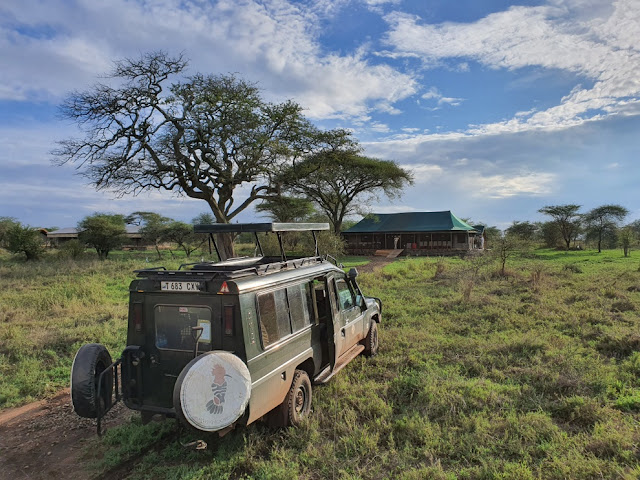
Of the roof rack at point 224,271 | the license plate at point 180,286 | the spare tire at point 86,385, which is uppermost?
the roof rack at point 224,271

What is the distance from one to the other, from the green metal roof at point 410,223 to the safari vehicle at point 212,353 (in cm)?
3727

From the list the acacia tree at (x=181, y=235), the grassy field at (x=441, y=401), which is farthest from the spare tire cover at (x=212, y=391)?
the acacia tree at (x=181, y=235)

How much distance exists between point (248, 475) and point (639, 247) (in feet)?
191

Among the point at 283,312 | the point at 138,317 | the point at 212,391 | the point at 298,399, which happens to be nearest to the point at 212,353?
the point at 212,391

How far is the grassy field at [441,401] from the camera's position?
165 inches

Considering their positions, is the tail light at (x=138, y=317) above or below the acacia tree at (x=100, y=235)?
below

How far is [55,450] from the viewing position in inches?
192

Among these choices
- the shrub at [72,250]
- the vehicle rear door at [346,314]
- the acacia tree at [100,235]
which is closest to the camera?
the vehicle rear door at [346,314]

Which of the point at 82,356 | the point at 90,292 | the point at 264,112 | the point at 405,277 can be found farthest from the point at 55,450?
the point at 264,112

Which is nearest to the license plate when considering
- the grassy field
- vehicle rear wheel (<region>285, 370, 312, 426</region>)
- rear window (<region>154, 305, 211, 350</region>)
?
rear window (<region>154, 305, 211, 350</region>)

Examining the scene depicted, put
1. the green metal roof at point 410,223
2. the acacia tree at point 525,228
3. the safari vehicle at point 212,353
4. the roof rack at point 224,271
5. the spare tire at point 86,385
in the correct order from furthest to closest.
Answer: the acacia tree at point 525,228, the green metal roof at point 410,223, the spare tire at point 86,385, the roof rack at point 224,271, the safari vehicle at point 212,353

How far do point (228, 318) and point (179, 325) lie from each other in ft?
2.46

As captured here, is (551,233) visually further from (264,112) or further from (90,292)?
(90,292)

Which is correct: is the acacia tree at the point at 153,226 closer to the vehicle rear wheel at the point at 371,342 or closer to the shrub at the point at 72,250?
the shrub at the point at 72,250
